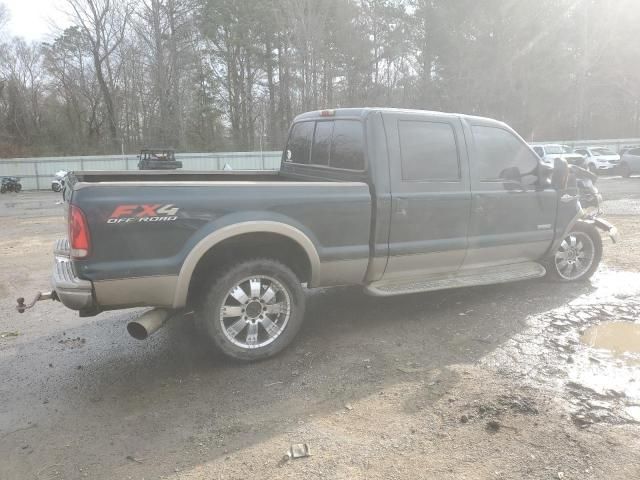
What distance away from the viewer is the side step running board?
481 cm

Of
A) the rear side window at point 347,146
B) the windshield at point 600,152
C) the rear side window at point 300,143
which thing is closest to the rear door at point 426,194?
the rear side window at point 347,146

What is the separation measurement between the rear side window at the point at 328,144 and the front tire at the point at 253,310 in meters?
1.28

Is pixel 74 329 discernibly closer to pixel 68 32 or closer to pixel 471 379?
pixel 471 379

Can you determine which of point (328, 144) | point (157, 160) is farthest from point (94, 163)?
point (328, 144)

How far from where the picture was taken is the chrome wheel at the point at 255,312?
4121 millimetres

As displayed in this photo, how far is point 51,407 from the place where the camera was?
3.64m

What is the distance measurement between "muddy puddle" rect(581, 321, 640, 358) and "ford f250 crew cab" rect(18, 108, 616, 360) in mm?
951

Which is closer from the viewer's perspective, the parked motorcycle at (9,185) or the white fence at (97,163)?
the parked motorcycle at (9,185)

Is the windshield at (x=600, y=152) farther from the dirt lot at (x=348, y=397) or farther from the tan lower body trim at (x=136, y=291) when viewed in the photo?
the tan lower body trim at (x=136, y=291)

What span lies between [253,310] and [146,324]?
2.71 feet

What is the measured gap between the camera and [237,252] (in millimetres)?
4266

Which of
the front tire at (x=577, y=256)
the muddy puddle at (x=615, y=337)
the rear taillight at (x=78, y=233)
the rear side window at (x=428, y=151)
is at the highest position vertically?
the rear side window at (x=428, y=151)

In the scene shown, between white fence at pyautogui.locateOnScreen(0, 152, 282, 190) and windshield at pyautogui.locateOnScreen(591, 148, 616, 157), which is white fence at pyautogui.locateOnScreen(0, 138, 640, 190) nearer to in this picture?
white fence at pyautogui.locateOnScreen(0, 152, 282, 190)

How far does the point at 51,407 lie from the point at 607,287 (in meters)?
5.88
